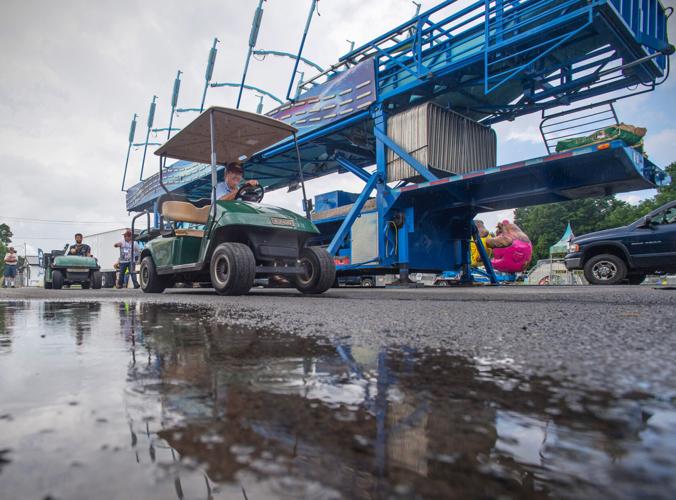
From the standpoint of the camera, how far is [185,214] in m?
5.46

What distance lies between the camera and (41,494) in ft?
1.10

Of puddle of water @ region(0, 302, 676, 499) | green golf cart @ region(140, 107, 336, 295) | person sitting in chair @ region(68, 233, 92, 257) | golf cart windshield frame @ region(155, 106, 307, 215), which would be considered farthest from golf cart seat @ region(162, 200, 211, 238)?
person sitting in chair @ region(68, 233, 92, 257)

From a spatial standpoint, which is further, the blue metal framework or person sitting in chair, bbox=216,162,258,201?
the blue metal framework

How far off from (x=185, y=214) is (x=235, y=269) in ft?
5.66

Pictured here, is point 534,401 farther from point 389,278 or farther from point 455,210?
point 389,278

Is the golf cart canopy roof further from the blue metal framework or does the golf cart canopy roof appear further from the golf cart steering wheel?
the blue metal framework

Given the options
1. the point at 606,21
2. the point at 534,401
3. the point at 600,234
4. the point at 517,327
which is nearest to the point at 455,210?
the point at 600,234

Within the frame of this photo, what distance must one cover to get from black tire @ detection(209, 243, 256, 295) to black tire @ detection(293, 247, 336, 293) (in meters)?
0.83

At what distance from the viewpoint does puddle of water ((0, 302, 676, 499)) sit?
345 mm

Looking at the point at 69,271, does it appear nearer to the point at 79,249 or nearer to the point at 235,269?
the point at 79,249

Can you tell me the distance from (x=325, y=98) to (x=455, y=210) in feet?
14.0

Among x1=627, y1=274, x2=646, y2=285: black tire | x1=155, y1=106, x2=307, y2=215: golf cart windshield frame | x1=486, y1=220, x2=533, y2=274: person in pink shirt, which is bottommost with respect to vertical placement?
x1=627, y1=274, x2=646, y2=285: black tire

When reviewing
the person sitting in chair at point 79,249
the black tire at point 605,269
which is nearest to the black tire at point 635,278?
the black tire at point 605,269

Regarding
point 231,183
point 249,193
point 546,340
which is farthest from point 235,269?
point 546,340
